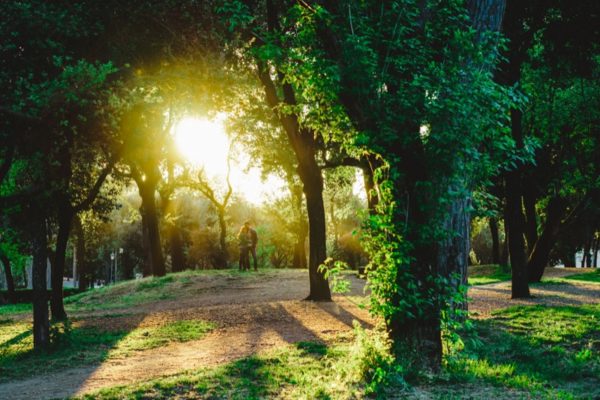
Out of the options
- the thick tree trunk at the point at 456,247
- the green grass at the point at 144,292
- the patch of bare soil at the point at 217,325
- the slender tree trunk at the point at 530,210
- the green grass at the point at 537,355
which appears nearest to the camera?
the green grass at the point at 537,355

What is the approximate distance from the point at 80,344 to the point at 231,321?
3.42m

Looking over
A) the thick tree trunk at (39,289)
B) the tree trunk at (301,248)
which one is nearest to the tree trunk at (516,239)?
the thick tree trunk at (39,289)

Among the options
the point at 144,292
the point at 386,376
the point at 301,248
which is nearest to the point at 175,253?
the point at 144,292

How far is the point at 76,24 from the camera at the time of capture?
9.27m

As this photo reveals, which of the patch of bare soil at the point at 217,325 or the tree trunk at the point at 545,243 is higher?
the tree trunk at the point at 545,243

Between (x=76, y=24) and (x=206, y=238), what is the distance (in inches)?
1652

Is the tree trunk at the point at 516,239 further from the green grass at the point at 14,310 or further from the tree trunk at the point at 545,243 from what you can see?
the green grass at the point at 14,310

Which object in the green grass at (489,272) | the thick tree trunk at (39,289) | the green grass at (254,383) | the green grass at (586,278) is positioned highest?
the thick tree trunk at (39,289)

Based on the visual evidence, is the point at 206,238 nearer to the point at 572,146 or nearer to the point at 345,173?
the point at 345,173

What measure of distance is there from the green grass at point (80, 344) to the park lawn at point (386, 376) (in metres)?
2.93

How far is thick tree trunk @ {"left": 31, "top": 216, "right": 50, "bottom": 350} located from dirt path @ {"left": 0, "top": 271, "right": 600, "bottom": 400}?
7.32 feet

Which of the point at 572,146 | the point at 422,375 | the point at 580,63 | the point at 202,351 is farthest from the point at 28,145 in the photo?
the point at 572,146

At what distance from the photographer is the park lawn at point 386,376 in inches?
218

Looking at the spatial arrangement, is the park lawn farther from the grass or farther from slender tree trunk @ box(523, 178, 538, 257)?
slender tree trunk @ box(523, 178, 538, 257)
